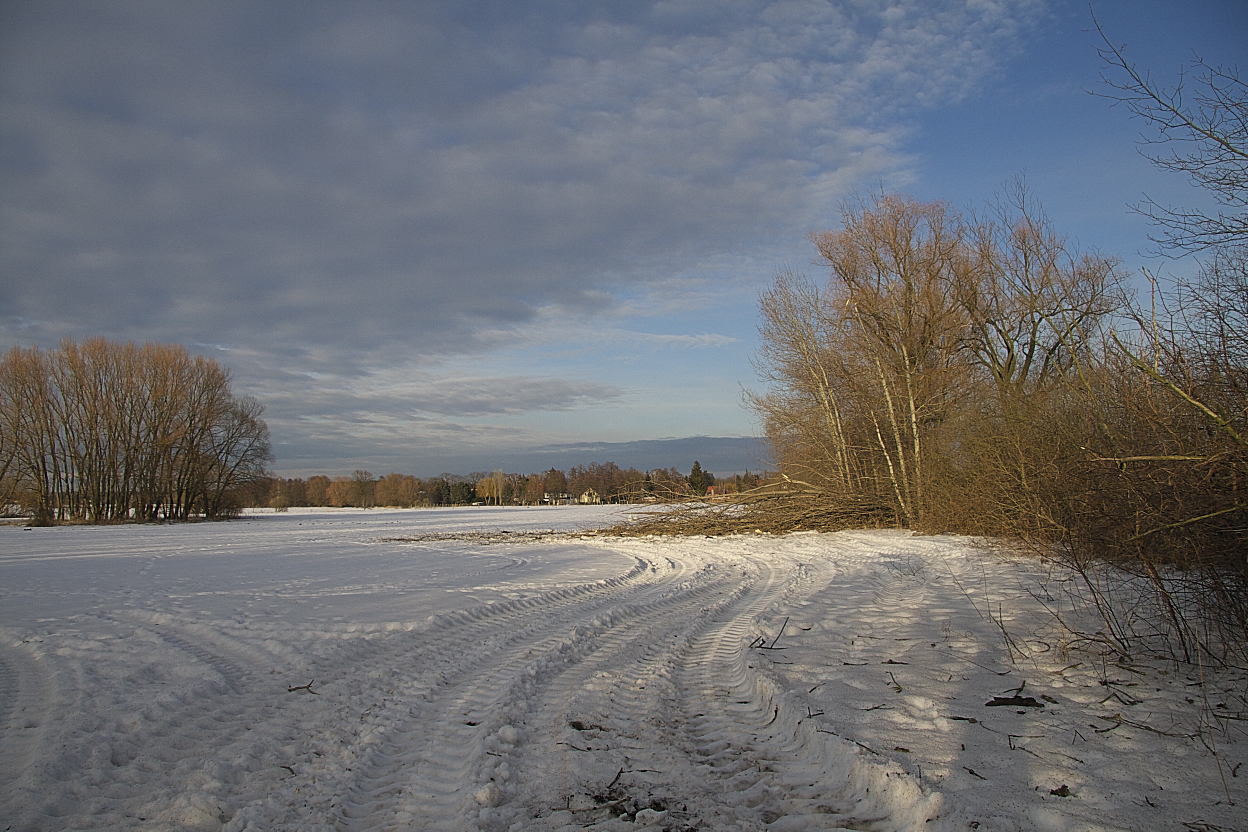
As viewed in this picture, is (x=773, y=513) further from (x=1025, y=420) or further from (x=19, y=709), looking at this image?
(x=19, y=709)

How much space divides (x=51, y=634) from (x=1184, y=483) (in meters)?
10.6

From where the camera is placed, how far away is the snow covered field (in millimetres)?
2945

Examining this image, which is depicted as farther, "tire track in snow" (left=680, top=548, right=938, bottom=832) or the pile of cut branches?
the pile of cut branches

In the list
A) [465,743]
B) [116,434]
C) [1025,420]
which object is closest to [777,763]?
[465,743]

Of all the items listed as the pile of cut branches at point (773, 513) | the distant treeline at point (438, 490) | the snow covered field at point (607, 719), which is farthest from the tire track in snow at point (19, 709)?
the distant treeline at point (438, 490)

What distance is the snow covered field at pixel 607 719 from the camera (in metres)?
2.95

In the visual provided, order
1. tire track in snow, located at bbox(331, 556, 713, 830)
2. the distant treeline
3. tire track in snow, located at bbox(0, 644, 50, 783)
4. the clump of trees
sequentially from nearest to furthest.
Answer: tire track in snow, located at bbox(331, 556, 713, 830)
tire track in snow, located at bbox(0, 644, 50, 783)
the clump of trees
the distant treeline

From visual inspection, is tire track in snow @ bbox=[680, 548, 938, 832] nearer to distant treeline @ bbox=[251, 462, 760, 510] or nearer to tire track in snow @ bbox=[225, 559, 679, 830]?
tire track in snow @ bbox=[225, 559, 679, 830]

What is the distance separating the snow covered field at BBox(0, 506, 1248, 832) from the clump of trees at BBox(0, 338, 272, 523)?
46.7 metres

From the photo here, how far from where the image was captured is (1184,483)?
407 centimetres

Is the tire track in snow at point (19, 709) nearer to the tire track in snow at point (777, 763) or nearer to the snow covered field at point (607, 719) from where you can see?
the snow covered field at point (607, 719)

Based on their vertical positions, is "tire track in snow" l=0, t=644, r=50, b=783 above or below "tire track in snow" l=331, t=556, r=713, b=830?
above

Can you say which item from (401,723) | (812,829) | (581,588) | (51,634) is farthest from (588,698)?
(51,634)

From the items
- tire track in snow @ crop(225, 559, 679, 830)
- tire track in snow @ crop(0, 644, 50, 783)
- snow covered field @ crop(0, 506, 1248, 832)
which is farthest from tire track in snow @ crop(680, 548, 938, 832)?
tire track in snow @ crop(0, 644, 50, 783)
